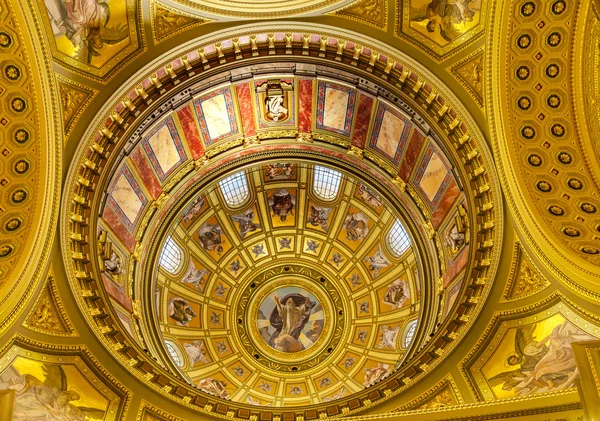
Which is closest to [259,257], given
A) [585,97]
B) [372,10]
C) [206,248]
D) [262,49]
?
[206,248]

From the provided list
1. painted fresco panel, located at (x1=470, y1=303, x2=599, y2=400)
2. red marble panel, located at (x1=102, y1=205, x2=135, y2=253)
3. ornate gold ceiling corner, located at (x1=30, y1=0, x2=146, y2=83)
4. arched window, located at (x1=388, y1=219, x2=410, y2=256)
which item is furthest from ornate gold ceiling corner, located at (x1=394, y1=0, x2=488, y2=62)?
red marble panel, located at (x1=102, y1=205, x2=135, y2=253)

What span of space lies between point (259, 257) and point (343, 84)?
1265 cm

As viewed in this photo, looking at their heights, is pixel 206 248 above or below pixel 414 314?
above

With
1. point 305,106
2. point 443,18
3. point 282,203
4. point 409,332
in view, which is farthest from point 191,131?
point 409,332

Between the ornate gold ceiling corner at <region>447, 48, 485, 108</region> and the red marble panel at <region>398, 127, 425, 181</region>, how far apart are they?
2.96m

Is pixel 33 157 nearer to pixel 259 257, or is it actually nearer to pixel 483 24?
pixel 483 24

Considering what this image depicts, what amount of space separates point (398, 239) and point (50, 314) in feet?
53.0

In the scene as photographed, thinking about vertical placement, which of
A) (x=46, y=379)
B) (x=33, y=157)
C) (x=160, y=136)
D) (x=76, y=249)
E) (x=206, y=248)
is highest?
(x=160, y=136)

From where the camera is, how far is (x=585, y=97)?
13195 millimetres

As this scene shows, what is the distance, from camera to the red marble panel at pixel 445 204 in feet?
60.6

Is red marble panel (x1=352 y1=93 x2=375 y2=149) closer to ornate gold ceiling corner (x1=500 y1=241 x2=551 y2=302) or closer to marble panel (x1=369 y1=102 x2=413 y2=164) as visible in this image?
marble panel (x1=369 y1=102 x2=413 y2=164)

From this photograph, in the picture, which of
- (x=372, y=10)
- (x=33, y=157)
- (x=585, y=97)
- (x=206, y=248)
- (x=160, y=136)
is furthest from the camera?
(x=206, y=248)

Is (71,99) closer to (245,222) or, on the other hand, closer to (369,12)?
(369,12)

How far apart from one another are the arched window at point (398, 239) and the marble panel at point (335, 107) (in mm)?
5503
